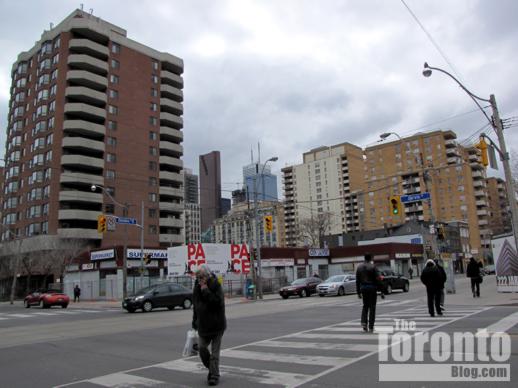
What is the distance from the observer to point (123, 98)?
7981 centimetres

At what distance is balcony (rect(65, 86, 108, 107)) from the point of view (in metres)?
72.9

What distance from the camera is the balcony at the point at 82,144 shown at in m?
70.7

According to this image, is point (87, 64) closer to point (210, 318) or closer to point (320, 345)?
point (320, 345)

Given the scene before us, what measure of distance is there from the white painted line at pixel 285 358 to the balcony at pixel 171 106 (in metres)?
79.9

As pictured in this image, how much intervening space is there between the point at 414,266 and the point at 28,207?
58863 millimetres

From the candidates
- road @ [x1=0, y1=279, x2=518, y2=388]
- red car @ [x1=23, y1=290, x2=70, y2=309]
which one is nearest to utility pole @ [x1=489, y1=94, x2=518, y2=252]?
road @ [x1=0, y1=279, x2=518, y2=388]

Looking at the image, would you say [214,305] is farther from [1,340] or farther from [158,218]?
[158,218]

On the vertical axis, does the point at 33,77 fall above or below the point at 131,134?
above

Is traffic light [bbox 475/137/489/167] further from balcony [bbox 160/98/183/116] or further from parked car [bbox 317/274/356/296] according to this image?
balcony [bbox 160/98/183/116]

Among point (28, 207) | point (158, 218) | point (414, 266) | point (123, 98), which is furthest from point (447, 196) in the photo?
point (28, 207)

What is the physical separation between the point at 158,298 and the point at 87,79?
57605mm

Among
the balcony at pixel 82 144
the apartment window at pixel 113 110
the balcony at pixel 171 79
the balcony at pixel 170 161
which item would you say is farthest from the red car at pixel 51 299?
the balcony at pixel 171 79

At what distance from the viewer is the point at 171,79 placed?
8794cm

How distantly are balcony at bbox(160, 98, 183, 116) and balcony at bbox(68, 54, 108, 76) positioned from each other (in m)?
11.5
